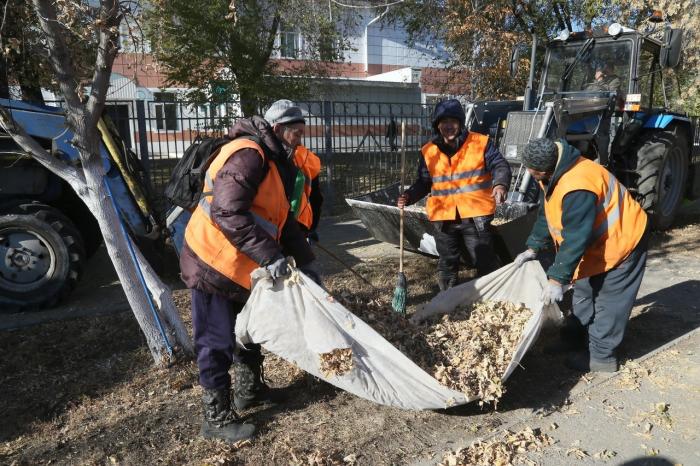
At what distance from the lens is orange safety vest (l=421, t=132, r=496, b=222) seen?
4090 mm

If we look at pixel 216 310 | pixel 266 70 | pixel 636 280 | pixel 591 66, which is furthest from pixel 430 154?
pixel 266 70

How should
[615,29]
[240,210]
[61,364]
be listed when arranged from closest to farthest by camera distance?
[240,210]
[61,364]
[615,29]

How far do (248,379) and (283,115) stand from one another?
4.67 feet

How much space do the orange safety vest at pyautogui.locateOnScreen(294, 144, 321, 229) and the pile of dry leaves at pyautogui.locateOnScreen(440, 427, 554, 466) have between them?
1721 mm

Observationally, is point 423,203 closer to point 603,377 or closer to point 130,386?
point 603,377

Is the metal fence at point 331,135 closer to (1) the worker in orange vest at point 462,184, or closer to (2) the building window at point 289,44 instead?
(2) the building window at point 289,44

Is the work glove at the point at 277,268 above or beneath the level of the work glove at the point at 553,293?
above

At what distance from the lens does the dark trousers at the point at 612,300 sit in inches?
131

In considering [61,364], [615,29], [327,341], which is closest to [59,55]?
[61,364]

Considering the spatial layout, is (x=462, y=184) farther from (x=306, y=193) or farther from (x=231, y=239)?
(x=231, y=239)

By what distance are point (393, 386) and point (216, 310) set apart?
93 centimetres

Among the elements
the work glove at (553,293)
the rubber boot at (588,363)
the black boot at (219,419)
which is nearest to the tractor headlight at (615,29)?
the rubber boot at (588,363)

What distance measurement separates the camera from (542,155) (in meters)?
3.04

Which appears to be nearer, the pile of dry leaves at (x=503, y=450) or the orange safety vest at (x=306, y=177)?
the pile of dry leaves at (x=503, y=450)
